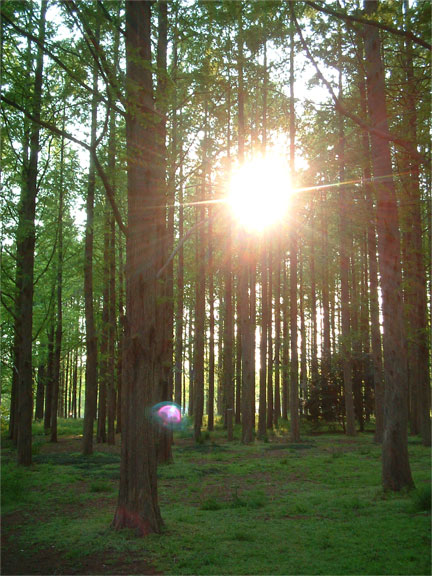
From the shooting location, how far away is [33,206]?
43.5 feet

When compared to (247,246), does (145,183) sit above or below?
below

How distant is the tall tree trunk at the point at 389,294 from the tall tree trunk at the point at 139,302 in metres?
3.96

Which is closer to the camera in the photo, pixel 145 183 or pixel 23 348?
pixel 145 183

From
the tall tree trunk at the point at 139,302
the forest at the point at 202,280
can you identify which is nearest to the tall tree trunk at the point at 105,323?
the forest at the point at 202,280

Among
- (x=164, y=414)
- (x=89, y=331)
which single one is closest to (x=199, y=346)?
(x=89, y=331)

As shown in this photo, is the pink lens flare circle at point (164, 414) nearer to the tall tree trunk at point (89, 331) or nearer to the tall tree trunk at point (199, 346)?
the tall tree trunk at point (89, 331)

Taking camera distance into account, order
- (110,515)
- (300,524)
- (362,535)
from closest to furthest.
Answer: (362,535)
(300,524)
(110,515)

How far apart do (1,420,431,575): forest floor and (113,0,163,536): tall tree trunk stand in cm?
40

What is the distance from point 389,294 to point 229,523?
4436 mm

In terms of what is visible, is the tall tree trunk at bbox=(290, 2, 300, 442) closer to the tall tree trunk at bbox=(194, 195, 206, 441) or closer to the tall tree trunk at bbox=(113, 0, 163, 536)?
the tall tree trunk at bbox=(194, 195, 206, 441)

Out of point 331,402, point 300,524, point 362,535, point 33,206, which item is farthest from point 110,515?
point 331,402

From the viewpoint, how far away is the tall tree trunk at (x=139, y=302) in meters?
6.08

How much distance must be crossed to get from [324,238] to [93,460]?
15997mm

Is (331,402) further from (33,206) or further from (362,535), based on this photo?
(362,535)
